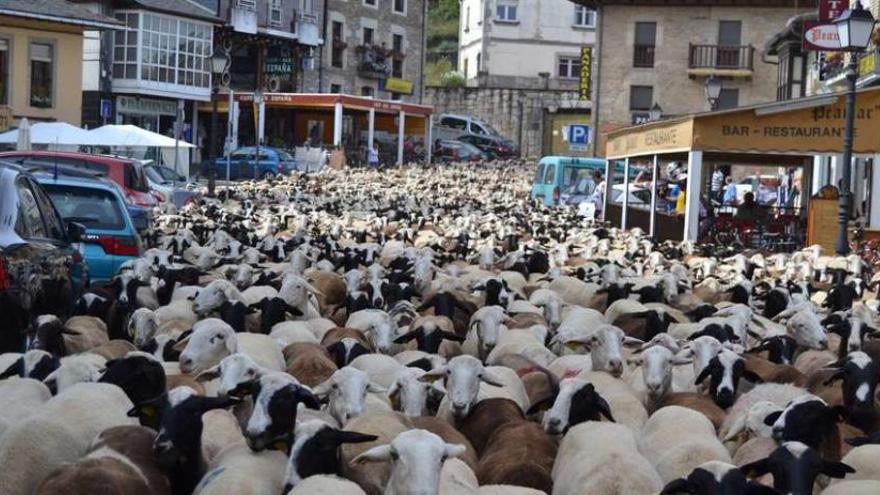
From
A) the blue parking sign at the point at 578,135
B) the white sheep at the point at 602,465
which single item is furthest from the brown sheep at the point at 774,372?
the blue parking sign at the point at 578,135

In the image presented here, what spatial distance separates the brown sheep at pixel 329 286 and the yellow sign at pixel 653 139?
8.34 meters

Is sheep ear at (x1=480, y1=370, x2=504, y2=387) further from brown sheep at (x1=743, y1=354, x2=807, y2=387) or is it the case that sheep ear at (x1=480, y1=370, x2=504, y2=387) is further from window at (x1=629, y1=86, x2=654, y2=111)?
window at (x1=629, y1=86, x2=654, y2=111)

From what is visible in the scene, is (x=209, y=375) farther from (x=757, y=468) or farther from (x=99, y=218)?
(x=99, y=218)

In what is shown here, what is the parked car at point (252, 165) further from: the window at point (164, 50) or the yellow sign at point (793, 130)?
the yellow sign at point (793, 130)

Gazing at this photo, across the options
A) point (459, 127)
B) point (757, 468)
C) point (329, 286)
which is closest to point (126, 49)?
point (459, 127)

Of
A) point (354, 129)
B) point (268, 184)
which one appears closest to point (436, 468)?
point (268, 184)

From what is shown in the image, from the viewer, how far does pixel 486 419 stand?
8.96 m

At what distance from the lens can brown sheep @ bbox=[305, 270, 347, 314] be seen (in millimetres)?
15477

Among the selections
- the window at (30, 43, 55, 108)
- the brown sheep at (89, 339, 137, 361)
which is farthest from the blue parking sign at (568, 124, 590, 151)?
the brown sheep at (89, 339, 137, 361)

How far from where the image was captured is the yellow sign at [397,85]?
69000 millimetres

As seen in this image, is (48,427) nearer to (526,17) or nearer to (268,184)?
(268,184)

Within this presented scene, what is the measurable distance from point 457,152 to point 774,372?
52.6 m

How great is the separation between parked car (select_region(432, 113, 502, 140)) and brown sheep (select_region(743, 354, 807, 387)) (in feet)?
184

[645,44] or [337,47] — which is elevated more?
[337,47]
